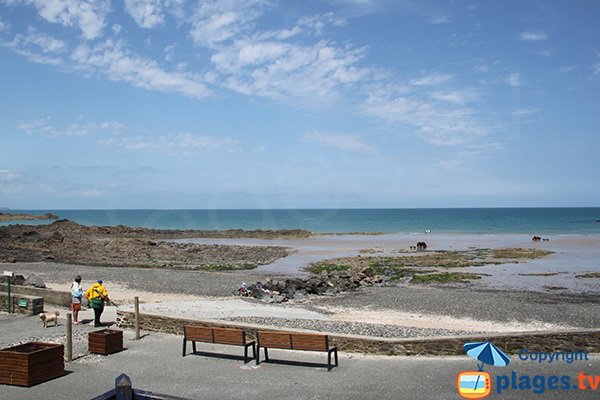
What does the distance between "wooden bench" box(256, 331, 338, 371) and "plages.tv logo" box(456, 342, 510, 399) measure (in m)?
2.79

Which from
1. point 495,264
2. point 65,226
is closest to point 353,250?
point 495,264

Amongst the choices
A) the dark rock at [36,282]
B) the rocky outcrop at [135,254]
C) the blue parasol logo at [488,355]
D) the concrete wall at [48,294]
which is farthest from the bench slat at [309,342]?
the rocky outcrop at [135,254]

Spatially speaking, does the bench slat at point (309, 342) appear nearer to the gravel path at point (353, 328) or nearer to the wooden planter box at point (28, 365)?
the gravel path at point (353, 328)

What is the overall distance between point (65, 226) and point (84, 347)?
86.4 metres

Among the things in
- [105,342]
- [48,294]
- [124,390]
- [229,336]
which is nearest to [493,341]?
[229,336]

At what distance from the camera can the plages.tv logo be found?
8.77m

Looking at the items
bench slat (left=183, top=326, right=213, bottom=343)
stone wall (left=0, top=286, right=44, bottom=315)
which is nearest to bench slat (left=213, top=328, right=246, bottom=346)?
bench slat (left=183, top=326, right=213, bottom=343)

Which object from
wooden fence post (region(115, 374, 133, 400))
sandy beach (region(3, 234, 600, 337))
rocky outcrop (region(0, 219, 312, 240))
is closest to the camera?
wooden fence post (region(115, 374, 133, 400))

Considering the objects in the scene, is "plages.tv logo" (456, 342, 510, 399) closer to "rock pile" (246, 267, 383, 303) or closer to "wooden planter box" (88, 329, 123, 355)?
"wooden planter box" (88, 329, 123, 355)

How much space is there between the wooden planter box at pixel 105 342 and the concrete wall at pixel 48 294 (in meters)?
7.39

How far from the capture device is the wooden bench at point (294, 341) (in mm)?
11555

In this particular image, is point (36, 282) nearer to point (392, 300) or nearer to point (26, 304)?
point (26, 304)

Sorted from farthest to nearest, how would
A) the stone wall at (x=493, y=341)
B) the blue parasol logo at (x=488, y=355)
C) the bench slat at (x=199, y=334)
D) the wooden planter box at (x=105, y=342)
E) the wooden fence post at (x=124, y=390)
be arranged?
the wooden planter box at (x=105, y=342) → the bench slat at (x=199, y=334) → the stone wall at (x=493, y=341) → the blue parasol logo at (x=488, y=355) → the wooden fence post at (x=124, y=390)

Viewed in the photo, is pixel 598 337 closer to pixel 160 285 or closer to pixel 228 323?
pixel 228 323
